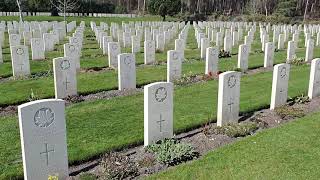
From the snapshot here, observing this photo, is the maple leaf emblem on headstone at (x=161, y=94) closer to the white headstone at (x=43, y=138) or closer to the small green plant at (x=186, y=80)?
the white headstone at (x=43, y=138)

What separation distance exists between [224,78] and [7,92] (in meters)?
6.81

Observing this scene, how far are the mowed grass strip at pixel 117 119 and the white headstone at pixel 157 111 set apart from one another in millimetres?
509

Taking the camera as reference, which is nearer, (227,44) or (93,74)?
(93,74)

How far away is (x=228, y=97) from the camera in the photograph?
28.3ft

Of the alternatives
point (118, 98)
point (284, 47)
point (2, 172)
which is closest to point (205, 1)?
point (284, 47)

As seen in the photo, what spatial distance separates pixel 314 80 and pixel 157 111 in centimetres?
588

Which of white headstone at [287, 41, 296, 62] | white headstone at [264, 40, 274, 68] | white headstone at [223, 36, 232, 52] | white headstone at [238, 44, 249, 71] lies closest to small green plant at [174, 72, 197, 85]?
white headstone at [238, 44, 249, 71]

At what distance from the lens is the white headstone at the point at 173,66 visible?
12891 mm

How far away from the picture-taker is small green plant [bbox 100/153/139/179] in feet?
20.4

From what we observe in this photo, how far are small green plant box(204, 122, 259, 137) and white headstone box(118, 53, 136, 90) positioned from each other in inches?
163

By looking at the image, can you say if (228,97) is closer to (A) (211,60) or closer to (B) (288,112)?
(B) (288,112)

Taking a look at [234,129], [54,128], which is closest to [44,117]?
[54,128]

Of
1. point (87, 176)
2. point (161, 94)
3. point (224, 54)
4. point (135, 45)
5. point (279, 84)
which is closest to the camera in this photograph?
point (87, 176)

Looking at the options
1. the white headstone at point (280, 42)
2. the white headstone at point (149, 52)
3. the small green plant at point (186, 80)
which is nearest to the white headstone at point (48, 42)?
the white headstone at point (149, 52)
